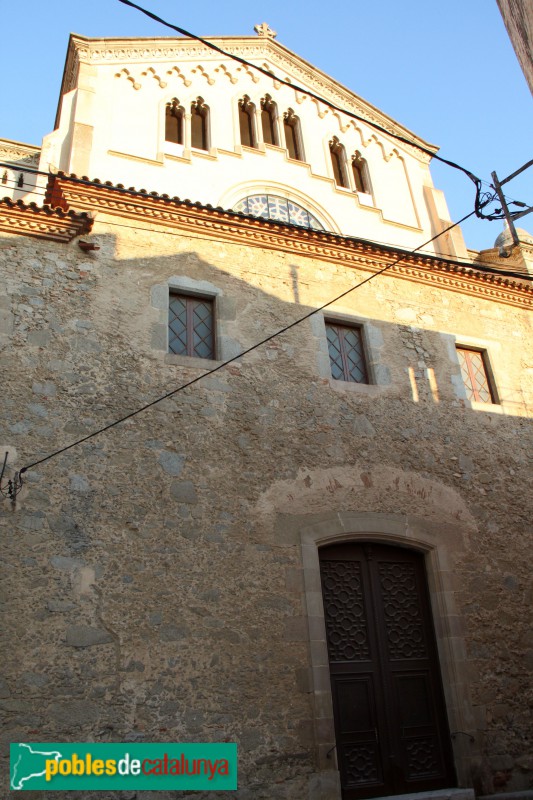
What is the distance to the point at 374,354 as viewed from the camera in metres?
9.84

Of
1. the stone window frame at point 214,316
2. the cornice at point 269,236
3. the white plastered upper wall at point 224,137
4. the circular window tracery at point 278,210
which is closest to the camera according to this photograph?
the stone window frame at point 214,316

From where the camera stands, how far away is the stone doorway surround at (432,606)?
723cm

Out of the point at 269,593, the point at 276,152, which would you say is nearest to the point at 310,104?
the point at 276,152

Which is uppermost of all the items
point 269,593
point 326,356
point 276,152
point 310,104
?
point 310,104

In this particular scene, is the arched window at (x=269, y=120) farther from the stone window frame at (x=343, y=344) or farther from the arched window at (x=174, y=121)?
the stone window frame at (x=343, y=344)

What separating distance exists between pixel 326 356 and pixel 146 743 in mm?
5467

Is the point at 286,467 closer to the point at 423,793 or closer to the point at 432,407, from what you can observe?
the point at 432,407

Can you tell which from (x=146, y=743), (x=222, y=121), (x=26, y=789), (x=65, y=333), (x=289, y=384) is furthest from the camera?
(x=222, y=121)

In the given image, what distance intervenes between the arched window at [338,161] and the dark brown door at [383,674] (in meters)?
7.57

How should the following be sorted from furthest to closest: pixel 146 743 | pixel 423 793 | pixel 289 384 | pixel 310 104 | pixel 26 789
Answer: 1. pixel 310 104
2. pixel 289 384
3. pixel 423 793
4. pixel 146 743
5. pixel 26 789

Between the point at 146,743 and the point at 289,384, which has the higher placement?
the point at 289,384

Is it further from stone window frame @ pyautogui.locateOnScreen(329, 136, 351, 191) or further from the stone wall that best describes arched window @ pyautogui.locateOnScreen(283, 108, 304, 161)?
the stone wall

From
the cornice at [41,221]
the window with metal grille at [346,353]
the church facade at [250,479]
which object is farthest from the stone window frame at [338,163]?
the cornice at [41,221]

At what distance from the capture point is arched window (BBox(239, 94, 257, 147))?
12344 millimetres
